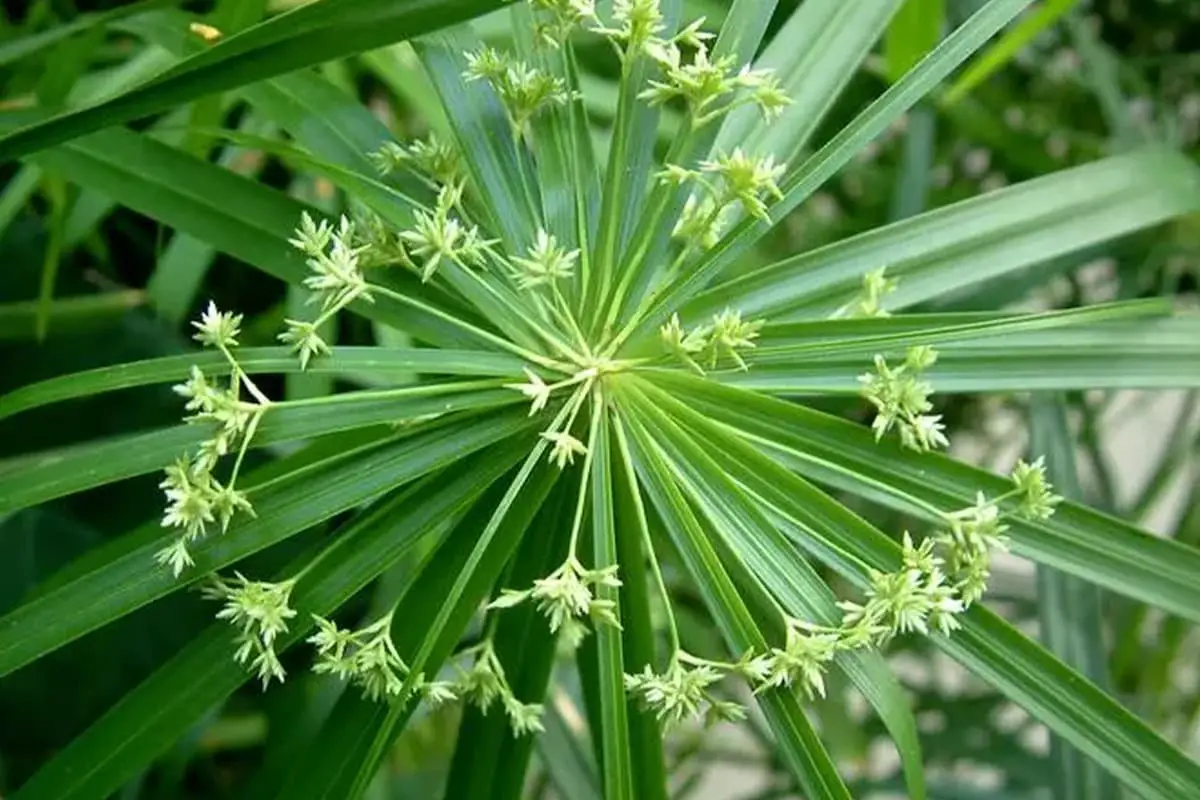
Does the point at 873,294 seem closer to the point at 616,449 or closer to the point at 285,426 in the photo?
the point at 616,449

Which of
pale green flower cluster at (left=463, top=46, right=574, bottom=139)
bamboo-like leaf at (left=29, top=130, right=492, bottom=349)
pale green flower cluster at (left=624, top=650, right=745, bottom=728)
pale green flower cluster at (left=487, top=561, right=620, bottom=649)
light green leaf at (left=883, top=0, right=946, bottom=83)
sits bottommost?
pale green flower cluster at (left=624, top=650, right=745, bottom=728)

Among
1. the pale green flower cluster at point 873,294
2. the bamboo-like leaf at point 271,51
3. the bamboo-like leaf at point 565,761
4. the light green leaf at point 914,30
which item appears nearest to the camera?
the bamboo-like leaf at point 271,51

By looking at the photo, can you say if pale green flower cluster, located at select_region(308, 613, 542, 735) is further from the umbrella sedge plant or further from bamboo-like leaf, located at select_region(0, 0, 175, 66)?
bamboo-like leaf, located at select_region(0, 0, 175, 66)

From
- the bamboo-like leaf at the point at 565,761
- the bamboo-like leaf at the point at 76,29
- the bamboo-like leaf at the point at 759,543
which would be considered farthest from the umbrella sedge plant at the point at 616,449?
the bamboo-like leaf at the point at 565,761

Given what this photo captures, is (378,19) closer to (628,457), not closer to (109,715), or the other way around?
(628,457)

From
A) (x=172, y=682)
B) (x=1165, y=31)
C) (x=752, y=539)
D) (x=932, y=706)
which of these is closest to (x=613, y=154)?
(x=752, y=539)

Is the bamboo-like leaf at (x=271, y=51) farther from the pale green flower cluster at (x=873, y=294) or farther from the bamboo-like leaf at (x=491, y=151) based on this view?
the pale green flower cluster at (x=873, y=294)

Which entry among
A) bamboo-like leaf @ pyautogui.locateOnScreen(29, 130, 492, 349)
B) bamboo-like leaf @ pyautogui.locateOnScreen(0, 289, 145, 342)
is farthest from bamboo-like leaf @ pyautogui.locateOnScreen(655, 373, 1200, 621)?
bamboo-like leaf @ pyautogui.locateOnScreen(0, 289, 145, 342)

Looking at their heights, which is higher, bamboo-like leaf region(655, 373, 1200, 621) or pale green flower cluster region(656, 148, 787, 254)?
pale green flower cluster region(656, 148, 787, 254)
